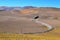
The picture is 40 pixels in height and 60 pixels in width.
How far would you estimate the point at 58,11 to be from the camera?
28.2 metres

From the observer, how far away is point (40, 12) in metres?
27.5

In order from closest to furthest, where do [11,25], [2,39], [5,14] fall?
[2,39] < [11,25] < [5,14]

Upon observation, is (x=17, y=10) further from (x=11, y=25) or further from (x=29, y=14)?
(x=11, y=25)

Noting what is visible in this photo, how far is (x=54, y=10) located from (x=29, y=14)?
381 cm

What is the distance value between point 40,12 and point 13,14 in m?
3.71

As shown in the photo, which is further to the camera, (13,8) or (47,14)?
(13,8)

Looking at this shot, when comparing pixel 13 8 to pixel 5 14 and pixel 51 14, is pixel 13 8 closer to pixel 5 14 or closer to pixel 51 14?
pixel 5 14

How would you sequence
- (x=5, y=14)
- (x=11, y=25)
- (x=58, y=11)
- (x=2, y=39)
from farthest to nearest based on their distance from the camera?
(x=58, y=11)
(x=5, y=14)
(x=11, y=25)
(x=2, y=39)

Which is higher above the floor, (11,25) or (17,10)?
(17,10)

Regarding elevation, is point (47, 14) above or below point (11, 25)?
above

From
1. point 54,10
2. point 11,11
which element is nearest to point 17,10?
point 11,11

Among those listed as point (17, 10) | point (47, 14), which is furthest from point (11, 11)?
point (47, 14)

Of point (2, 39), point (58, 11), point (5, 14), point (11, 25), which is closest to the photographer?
point (2, 39)

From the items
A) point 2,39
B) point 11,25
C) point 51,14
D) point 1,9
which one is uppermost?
point 1,9
